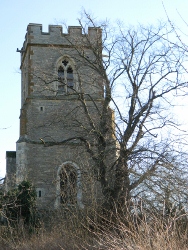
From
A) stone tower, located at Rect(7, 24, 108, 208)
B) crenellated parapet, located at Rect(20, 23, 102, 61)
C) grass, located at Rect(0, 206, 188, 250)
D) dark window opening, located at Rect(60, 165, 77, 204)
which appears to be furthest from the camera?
crenellated parapet, located at Rect(20, 23, 102, 61)

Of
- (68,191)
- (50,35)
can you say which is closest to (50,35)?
(50,35)

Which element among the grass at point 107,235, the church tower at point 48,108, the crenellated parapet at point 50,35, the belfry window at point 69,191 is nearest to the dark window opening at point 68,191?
the belfry window at point 69,191

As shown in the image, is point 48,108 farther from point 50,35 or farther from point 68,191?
point 68,191

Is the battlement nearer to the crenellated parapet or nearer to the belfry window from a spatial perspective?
the crenellated parapet

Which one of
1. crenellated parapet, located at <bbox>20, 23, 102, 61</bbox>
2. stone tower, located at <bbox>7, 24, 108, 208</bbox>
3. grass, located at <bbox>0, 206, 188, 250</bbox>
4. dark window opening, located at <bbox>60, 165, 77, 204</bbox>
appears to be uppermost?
crenellated parapet, located at <bbox>20, 23, 102, 61</bbox>

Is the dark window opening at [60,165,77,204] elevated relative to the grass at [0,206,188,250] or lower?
elevated

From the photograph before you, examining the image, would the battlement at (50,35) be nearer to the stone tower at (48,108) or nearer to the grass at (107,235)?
the stone tower at (48,108)

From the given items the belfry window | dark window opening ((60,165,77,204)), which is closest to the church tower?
the belfry window

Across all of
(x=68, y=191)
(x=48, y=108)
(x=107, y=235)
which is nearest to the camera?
(x=107, y=235)

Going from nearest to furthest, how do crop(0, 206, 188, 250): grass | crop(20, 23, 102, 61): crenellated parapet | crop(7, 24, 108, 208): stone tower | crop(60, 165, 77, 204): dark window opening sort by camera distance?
1. crop(0, 206, 188, 250): grass
2. crop(60, 165, 77, 204): dark window opening
3. crop(7, 24, 108, 208): stone tower
4. crop(20, 23, 102, 61): crenellated parapet

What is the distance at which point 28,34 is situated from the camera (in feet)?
97.6

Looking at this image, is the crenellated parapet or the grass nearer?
the grass

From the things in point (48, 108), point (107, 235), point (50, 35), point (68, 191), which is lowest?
point (107, 235)

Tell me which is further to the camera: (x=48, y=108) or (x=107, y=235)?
(x=48, y=108)
